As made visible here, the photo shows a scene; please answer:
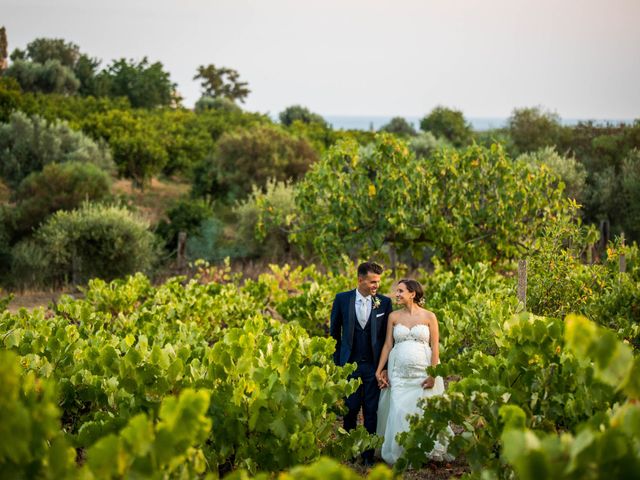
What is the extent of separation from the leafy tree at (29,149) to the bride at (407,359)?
25.7 metres

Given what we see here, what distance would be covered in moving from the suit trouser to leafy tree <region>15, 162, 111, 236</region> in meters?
19.0

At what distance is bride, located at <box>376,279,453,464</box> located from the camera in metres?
6.56

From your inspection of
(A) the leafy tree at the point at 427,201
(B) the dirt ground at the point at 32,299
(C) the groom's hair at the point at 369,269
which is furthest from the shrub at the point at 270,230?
(C) the groom's hair at the point at 369,269

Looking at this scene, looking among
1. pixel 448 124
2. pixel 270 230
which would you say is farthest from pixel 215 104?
pixel 270 230

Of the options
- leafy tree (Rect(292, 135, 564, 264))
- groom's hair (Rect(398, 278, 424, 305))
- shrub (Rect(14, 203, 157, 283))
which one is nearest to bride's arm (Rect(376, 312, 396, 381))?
groom's hair (Rect(398, 278, 424, 305))

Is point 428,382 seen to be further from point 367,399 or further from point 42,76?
point 42,76

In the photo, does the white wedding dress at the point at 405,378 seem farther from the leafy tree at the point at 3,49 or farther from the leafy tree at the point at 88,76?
the leafy tree at the point at 3,49

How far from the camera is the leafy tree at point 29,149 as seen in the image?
30422mm

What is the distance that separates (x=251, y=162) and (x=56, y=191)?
9.33 metres

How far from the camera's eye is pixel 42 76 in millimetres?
49031

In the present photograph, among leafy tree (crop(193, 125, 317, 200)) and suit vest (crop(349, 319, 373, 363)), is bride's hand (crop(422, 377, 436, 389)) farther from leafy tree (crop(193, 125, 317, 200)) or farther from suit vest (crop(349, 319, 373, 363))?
leafy tree (crop(193, 125, 317, 200))

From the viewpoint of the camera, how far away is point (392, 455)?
6.69 meters

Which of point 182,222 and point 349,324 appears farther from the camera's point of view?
point 182,222

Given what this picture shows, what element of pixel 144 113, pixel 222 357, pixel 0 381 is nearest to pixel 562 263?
pixel 222 357
